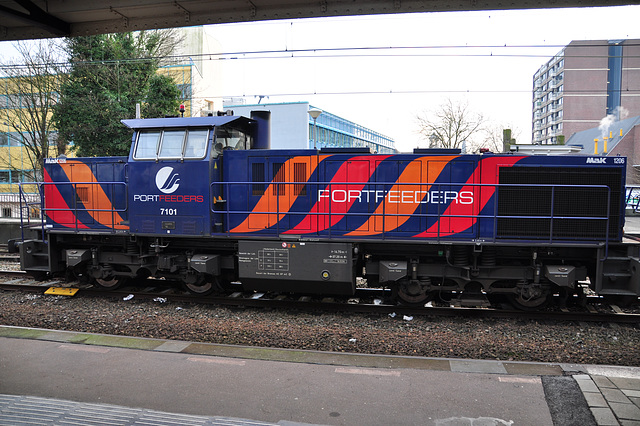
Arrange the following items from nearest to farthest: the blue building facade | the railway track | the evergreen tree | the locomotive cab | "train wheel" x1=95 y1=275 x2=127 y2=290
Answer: the railway track
the locomotive cab
"train wheel" x1=95 y1=275 x2=127 y2=290
the evergreen tree
the blue building facade

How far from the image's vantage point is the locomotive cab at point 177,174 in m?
8.42

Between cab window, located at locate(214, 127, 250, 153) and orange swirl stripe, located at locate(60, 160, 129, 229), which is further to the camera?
orange swirl stripe, located at locate(60, 160, 129, 229)

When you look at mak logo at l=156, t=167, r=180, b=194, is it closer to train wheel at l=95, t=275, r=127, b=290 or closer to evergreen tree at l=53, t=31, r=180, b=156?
train wheel at l=95, t=275, r=127, b=290

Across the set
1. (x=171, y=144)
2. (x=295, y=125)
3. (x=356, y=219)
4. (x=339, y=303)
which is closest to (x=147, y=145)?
(x=171, y=144)

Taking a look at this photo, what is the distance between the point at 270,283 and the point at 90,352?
3383mm

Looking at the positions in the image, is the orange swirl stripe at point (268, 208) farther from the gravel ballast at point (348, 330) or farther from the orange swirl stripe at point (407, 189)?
the gravel ballast at point (348, 330)

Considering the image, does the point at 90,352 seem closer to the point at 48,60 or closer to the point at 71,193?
the point at 71,193

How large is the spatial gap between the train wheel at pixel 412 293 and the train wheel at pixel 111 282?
20.0ft

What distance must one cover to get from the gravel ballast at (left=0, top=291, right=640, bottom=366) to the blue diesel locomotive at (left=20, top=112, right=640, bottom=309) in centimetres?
67

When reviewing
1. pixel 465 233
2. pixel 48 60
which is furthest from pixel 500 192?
pixel 48 60

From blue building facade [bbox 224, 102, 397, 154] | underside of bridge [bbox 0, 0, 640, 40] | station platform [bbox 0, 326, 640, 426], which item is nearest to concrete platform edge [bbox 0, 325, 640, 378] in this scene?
station platform [bbox 0, 326, 640, 426]

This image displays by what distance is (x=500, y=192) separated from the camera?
796 centimetres

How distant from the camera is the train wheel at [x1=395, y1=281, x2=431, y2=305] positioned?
8172 mm

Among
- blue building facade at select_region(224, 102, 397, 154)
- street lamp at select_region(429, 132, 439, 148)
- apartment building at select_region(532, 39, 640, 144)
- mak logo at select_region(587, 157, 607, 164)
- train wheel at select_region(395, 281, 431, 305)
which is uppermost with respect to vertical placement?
apartment building at select_region(532, 39, 640, 144)
